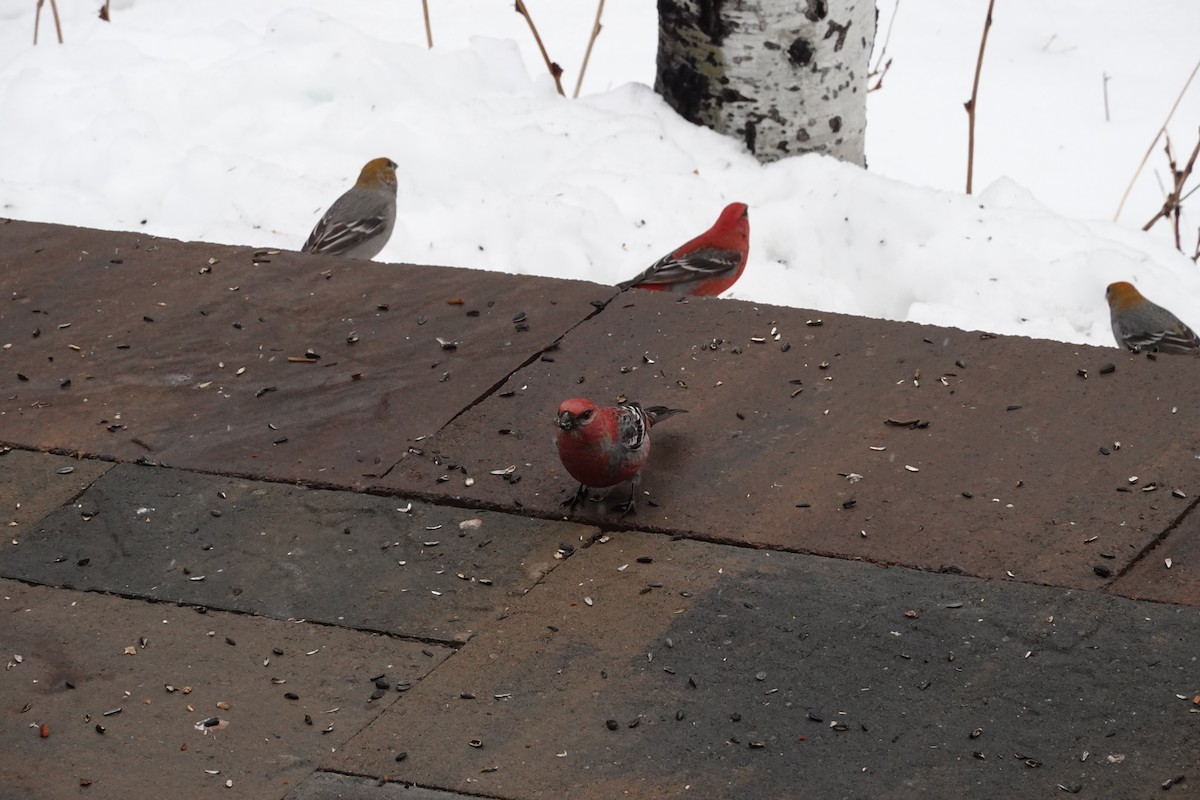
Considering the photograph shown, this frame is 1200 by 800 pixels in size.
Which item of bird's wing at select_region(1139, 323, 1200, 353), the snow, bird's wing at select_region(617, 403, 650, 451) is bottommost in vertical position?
the snow

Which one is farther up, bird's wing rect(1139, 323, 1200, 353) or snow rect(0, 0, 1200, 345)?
bird's wing rect(1139, 323, 1200, 353)

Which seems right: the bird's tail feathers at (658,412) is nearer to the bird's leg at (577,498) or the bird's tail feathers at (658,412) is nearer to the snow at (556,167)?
the bird's leg at (577,498)

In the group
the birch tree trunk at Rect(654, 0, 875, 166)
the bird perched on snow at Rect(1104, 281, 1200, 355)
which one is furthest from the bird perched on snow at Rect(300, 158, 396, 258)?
the bird perched on snow at Rect(1104, 281, 1200, 355)

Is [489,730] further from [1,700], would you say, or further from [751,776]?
[1,700]

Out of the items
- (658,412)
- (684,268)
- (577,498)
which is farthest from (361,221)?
(577,498)

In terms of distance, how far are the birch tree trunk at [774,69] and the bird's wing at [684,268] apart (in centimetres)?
125

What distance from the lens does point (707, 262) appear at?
5.40 metres

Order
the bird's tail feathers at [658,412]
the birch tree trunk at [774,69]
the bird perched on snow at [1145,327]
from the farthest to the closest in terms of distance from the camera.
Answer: the birch tree trunk at [774,69] → the bird perched on snow at [1145,327] → the bird's tail feathers at [658,412]

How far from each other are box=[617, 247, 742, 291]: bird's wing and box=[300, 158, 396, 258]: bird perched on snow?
104cm

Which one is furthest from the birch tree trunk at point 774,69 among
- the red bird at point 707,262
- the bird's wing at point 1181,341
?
the bird's wing at point 1181,341

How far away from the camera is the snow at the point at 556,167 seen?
5.67 m

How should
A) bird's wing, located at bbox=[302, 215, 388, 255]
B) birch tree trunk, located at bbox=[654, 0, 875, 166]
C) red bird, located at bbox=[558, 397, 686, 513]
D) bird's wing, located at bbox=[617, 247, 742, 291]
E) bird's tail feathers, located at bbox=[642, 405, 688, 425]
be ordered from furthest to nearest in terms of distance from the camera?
birch tree trunk, located at bbox=[654, 0, 875, 166] < bird's wing, located at bbox=[302, 215, 388, 255] < bird's wing, located at bbox=[617, 247, 742, 291] < bird's tail feathers, located at bbox=[642, 405, 688, 425] < red bird, located at bbox=[558, 397, 686, 513]

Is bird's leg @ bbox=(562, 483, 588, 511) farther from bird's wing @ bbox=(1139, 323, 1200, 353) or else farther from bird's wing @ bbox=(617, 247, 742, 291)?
bird's wing @ bbox=(1139, 323, 1200, 353)

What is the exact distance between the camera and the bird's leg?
3.31 metres
